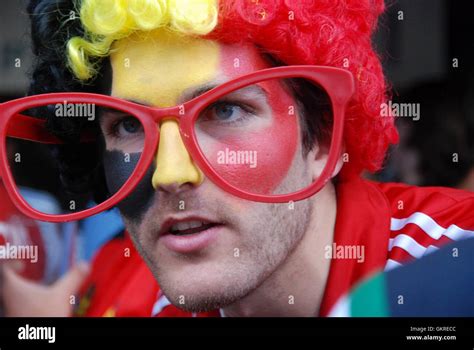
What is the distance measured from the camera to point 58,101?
1791mm

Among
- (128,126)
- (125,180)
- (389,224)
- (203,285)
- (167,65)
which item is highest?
(167,65)

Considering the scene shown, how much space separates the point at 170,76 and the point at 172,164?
0.59 feet

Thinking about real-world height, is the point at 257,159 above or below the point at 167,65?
below

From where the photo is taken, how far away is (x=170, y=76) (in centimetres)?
176

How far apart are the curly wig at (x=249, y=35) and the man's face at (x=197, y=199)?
4cm

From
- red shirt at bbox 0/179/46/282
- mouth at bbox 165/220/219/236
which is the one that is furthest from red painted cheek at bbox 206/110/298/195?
red shirt at bbox 0/179/46/282

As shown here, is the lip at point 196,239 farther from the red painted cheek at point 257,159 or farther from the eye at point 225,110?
the eye at point 225,110

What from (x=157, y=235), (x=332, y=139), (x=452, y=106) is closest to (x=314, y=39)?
(x=332, y=139)

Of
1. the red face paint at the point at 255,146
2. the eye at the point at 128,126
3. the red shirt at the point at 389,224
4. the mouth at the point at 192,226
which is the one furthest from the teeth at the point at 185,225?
the red shirt at the point at 389,224

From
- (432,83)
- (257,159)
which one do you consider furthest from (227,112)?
(432,83)

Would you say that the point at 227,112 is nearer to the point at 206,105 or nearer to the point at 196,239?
the point at 206,105

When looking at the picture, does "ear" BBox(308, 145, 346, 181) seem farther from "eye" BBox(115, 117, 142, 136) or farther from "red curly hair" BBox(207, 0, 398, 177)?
"eye" BBox(115, 117, 142, 136)
